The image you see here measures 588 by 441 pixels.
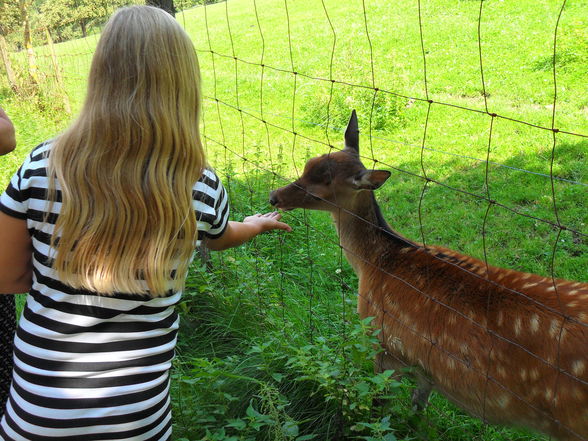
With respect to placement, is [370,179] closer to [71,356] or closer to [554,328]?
[554,328]

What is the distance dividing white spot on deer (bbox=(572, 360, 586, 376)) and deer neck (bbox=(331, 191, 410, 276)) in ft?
4.25

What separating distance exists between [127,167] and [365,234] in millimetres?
2154

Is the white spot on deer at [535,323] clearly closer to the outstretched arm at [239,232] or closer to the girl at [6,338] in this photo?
the outstretched arm at [239,232]

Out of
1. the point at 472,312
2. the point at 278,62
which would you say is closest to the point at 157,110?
the point at 472,312

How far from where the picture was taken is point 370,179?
12.1 feet

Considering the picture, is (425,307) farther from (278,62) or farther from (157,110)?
(278,62)

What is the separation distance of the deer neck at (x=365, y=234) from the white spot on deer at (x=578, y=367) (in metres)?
1.30

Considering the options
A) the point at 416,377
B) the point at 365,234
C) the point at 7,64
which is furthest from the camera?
the point at 7,64

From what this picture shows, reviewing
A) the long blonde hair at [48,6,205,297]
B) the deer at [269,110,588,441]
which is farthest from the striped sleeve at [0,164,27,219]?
the deer at [269,110,588,441]

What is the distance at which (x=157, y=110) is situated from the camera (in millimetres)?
2113

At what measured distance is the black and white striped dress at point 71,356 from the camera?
2.06 metres

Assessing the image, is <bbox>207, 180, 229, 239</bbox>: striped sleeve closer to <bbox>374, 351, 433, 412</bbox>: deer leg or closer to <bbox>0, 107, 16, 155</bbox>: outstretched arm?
<bbox>0, 107, 16, 155</bbox>: outstretched arm

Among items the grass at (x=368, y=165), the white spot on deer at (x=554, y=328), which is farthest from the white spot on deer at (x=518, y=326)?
the grass at (x=368, y=165)

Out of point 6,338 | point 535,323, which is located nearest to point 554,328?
point 535,323
